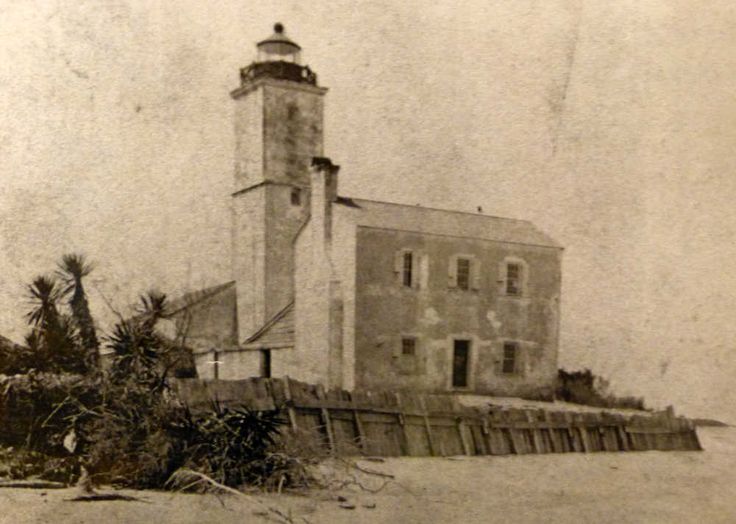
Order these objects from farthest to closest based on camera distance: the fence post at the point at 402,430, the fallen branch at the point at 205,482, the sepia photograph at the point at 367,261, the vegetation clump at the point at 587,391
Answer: the vegetation clump at the point at 587,391 < the fence post at the point at 402,430 < the sepia photograph at the point at 367,261 < the fallen branch at the point at 205,482

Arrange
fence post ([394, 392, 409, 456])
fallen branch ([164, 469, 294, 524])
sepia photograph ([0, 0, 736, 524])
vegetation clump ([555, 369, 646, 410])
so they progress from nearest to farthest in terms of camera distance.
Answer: fallen branch ([164, 469, 294, 524]), sepia photograph ([0, 0, 736, 524]), fence post ([394, 392, 409, 456]), vegetation clump ([555, 369, 646, 410])

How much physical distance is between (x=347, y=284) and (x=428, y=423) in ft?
1.98

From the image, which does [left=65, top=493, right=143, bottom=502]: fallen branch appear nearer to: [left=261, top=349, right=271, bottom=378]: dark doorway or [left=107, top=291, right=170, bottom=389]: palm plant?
[left=107, top=291, right=170, bottom=389]: palm plant

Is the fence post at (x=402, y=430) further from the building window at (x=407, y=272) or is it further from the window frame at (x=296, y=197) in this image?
the window frame at (x=296, y=197)

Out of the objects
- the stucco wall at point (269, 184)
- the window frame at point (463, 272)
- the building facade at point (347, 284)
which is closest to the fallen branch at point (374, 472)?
the building facade at point (347, 284)

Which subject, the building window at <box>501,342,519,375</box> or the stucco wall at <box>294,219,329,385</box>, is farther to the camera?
the building window at <box>501,342,519,375</box>

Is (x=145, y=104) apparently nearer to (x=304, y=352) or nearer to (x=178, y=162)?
(x=178, y=162)

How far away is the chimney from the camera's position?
283 cm

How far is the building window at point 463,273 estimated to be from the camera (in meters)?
2.87

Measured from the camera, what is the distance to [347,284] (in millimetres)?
2822

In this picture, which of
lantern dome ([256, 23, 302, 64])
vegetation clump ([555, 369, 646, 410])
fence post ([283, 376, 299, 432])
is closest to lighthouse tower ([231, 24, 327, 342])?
lantern dome ([256, 23, 302, 64])

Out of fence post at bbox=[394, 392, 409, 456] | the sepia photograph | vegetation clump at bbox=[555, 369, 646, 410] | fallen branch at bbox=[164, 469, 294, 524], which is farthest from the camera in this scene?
vegetation clump at bbox=[555, 369, 646, 410]

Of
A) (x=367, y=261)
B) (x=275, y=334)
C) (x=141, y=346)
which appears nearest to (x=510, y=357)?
(x=367, y=261)

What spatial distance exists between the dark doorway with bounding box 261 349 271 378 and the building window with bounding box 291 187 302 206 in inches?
22.4
